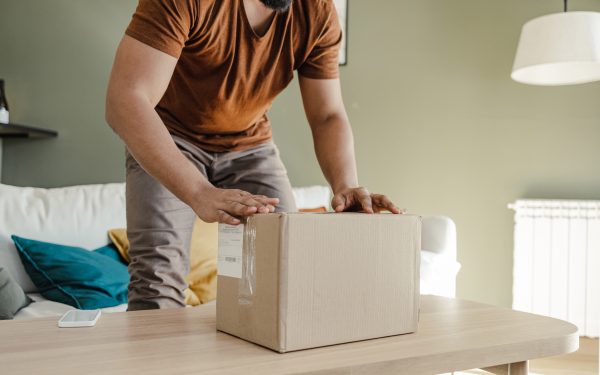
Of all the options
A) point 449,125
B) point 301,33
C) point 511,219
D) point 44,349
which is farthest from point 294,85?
point 44,349

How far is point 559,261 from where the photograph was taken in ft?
8.38

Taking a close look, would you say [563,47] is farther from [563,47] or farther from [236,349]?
[236,349]

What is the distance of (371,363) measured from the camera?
2.27ft

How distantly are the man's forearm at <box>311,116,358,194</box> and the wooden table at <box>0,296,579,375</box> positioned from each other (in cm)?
40

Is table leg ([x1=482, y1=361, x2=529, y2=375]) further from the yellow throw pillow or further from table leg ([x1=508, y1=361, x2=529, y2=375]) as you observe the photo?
the yellow throw pillow

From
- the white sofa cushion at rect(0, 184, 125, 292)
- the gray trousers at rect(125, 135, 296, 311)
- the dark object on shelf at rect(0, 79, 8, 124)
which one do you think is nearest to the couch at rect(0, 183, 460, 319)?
the white sofa cushion at rect(0, 184, 125, 292)

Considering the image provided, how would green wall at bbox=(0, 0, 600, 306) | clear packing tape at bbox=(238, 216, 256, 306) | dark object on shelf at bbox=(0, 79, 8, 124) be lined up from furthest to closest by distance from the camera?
green wall at bbox=(0, 0, 600, 306) < dark object on shelf at bbox=(0, 79, 8, 124) < clear packing tape at bbox=(238, 216, 256, 306)

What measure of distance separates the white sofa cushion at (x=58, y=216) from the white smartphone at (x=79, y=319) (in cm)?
130

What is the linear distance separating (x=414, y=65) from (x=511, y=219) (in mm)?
903

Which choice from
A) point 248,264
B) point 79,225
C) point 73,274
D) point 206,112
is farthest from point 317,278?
point 79,225

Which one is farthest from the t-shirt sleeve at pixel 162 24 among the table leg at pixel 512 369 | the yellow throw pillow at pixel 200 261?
the yellow throw pillow at pixel 200 261

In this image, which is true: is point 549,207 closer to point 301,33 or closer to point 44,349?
point 301,33

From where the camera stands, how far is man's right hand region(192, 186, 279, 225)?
30.7 inches

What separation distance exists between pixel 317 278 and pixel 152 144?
41 cm
